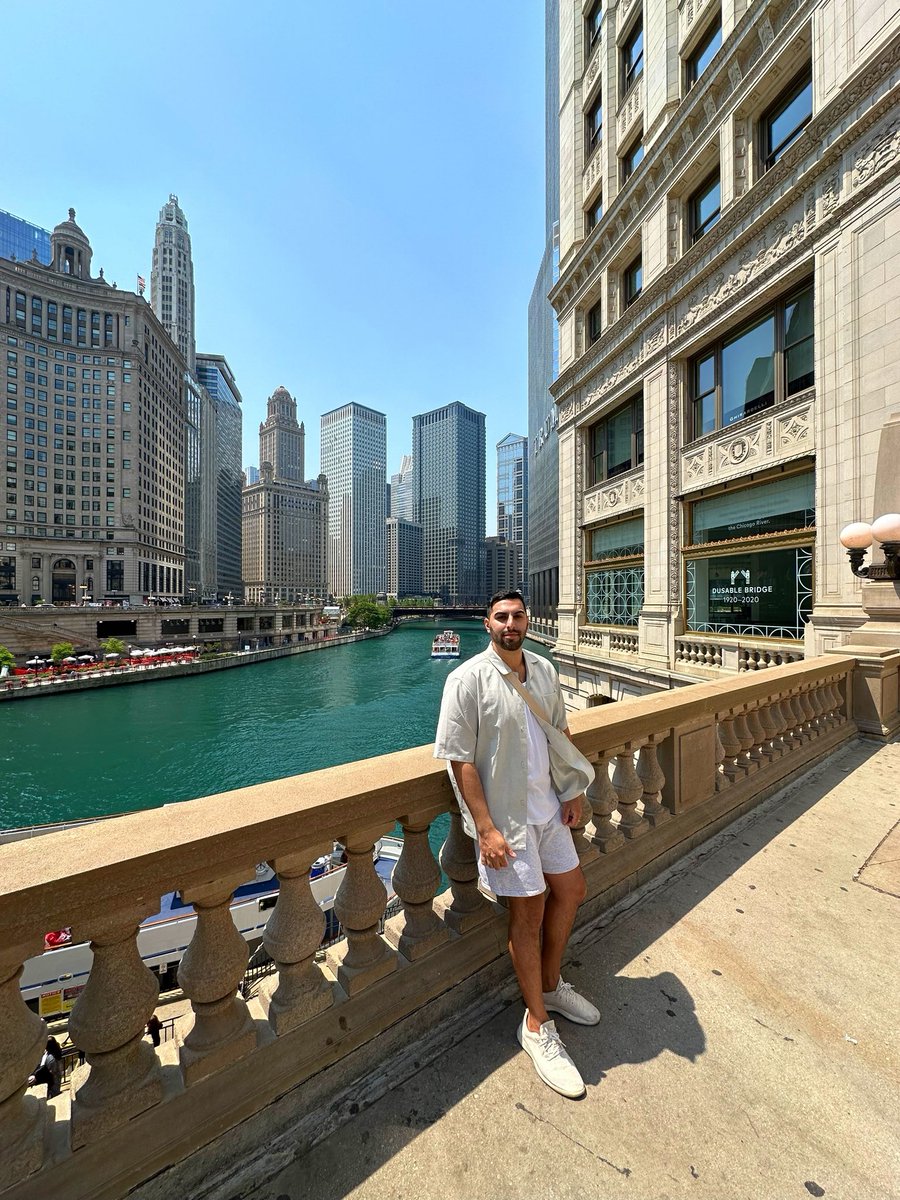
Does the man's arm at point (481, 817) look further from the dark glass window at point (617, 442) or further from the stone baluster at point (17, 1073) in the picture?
the dark glass window at point (617, 442)

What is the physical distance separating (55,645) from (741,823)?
71.9 m

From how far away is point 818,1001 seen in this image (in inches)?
102

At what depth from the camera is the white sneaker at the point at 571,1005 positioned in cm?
242

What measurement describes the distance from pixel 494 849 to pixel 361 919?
78 cm

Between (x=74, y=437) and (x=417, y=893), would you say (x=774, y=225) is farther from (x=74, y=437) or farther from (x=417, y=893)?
(x=74, y=437)

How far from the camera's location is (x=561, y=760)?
97.5 inches

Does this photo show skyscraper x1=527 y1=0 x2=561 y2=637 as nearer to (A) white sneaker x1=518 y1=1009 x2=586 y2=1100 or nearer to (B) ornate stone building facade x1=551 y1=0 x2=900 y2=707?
(B) ornate stone building facade x1=551 y1=0 x2=900 y2=707

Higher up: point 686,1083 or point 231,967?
point 231,967

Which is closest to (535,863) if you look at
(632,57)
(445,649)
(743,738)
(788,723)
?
(743,738)

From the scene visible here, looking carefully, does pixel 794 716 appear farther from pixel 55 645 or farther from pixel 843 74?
pixel 55 645

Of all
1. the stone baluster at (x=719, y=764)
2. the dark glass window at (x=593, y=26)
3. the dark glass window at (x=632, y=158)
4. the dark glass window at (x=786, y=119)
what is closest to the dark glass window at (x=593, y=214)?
the dark glass window at (x=632, y=158)

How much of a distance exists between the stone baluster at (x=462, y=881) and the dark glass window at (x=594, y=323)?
18414 millimetres

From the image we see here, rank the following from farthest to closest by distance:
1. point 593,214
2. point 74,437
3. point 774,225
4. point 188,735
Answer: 1. point 74,437
2. point 188,735
3. point 593,214
4. point 774,225

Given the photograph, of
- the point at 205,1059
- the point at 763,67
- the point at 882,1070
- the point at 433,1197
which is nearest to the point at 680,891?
the point at 882,1070
